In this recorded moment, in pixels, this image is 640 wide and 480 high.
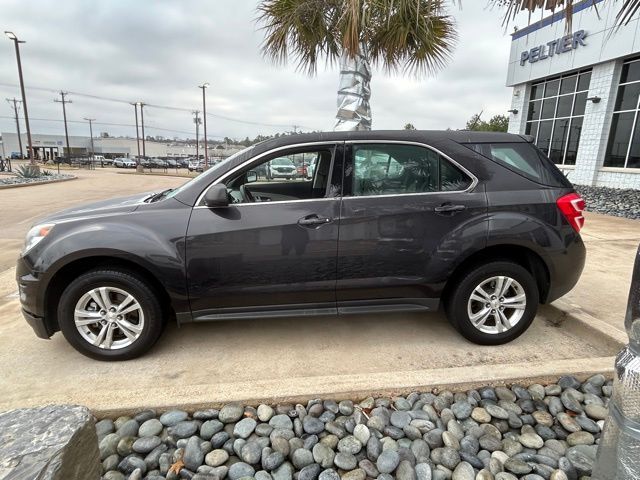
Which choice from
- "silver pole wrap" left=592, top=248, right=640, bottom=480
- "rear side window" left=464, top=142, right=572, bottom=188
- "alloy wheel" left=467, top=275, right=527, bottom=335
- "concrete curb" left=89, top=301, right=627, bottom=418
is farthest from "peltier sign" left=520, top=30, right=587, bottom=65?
"silver pole wrap" left=592, top=248, right=640, bottom=480

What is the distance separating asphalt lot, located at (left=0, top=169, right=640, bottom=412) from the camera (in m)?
2.52

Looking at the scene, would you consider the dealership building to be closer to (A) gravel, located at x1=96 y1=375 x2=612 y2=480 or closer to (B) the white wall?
(B) the white wall

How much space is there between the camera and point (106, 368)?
2.91 m

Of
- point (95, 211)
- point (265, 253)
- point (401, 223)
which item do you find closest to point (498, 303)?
point (401, 223)

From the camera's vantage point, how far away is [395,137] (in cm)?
309

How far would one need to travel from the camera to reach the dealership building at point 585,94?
12.9 metres

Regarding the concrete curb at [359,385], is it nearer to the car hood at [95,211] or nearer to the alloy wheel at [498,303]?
the alloy wheel at [498,303]

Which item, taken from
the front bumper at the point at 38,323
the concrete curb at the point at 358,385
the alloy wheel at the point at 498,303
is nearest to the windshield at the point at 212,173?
the front bumper at the point at 38,323

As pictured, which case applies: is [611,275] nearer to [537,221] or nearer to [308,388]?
[537,221]

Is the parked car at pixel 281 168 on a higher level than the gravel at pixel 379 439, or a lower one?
higher

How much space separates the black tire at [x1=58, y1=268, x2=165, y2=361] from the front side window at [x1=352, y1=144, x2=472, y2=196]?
1741mm

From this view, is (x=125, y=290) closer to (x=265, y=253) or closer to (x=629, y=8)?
(x=265, y=253)

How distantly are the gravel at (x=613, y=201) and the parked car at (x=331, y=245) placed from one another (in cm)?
848

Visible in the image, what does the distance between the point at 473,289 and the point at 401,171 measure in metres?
1.08
